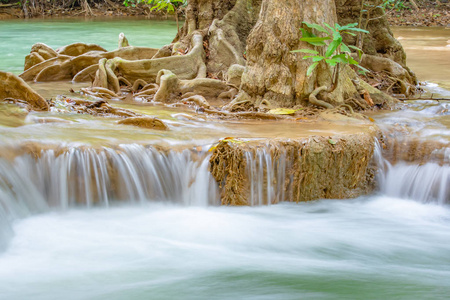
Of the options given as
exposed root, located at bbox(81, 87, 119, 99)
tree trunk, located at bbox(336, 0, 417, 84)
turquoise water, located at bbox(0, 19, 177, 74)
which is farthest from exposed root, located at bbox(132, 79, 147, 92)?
turquoise water, located at bbox(0, 19, 177, 74)

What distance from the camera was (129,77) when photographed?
9.80 meters

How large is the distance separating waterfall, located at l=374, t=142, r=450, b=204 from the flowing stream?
0.01 metres

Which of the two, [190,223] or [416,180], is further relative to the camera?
[416,180]

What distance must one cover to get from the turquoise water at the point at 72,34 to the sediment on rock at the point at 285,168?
8688 mm

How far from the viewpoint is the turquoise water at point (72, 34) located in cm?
1646

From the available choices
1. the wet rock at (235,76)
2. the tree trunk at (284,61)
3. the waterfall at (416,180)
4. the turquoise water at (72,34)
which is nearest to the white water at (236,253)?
the waterfall at (416,180)

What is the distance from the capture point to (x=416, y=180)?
252 inches

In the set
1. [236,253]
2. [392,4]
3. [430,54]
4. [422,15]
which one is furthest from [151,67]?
[422,15]

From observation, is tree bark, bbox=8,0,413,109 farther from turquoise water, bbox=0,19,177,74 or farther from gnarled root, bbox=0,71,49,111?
turquoise water, bbox=0,19,177,74

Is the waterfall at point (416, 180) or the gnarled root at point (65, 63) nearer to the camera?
the waterfall at point (416, 180)

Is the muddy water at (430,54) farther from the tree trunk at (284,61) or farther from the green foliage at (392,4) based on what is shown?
the tree trunk at (284,61)

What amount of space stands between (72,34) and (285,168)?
17.0 metres

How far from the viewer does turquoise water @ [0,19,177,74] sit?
16.5m

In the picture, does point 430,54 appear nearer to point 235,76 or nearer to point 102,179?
point 235,76
